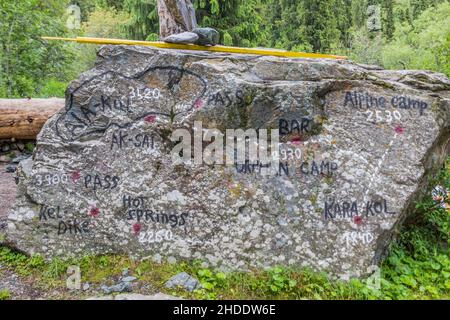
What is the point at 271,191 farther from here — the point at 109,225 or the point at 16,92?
the point at 16,92

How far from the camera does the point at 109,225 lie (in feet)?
12.3

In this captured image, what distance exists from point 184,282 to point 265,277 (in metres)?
0.71

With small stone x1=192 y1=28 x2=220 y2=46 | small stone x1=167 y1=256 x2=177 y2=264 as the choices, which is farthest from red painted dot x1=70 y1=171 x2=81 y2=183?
small stone x1=192 y1=28 x2=220 y2=46

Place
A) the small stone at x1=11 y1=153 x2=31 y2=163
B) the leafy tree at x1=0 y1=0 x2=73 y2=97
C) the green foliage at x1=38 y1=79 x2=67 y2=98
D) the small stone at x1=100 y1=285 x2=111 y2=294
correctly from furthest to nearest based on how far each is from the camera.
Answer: the green foliage at x1=38 y1=79 x2=67 y2=98
the leafy tree at x1=0 y1=0 x2=73 y2=97
the small stone at x1=11 y1=153 x2=31 y2=163
the small stone at x1=100 y1=285 x2=111 y2=294

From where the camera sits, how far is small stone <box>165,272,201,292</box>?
3.37 m

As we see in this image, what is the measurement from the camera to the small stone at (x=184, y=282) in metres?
3.37

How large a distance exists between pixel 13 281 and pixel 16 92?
724 centimetres

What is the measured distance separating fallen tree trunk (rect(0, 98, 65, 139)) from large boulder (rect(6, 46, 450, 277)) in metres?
3.09

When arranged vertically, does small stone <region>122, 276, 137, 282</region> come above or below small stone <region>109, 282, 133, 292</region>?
above

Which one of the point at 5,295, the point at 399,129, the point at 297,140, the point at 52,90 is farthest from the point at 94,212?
the point at 52,90

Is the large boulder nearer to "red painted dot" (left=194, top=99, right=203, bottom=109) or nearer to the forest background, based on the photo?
"red painted dot" (left=194, top=99, right=203, bottom=109)

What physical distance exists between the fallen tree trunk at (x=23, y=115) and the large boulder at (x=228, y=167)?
309cm

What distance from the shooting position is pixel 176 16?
22.0 ft

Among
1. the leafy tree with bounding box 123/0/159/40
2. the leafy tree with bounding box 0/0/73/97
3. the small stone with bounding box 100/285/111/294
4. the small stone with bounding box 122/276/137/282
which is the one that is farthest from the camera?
the leafy tree with bounding box 123/0/159/40
